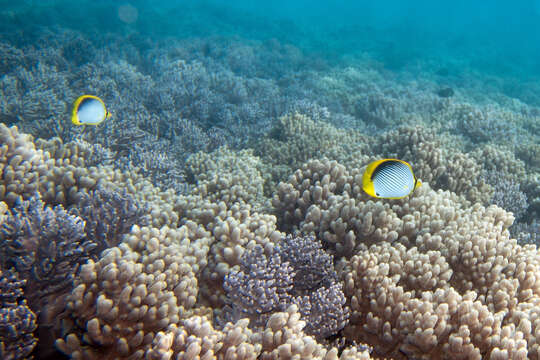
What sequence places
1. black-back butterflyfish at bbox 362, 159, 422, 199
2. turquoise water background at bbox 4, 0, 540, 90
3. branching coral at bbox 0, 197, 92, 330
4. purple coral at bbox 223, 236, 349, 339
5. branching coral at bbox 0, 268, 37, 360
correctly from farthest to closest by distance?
turquoise water background at bbox 4, 0, 540, 90 < black-back butterflyfish at bbox 362, 159, 422, 199 < purple coral at bbox 223, 236, 349, 339 < branching coral at bbox 0, 197, 92, 330 < branching coral at bbox 0, 268, 37, 360

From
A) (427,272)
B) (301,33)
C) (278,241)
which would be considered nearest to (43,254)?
(278,241)

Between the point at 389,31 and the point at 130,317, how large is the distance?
4726cm

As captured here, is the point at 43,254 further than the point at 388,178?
No

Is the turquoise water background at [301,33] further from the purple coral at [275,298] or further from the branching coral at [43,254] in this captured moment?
the purple coral at [275,298]

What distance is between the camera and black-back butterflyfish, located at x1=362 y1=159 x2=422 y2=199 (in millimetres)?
2807

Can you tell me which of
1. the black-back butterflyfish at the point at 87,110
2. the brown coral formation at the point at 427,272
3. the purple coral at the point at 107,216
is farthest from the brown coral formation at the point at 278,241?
the black-back butterflyfish at the point at 87,110

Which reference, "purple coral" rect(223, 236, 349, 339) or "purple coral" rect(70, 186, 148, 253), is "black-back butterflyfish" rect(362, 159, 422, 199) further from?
"purple coral" rect(70, 186, 148, 253)

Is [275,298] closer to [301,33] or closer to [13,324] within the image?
[13,324]

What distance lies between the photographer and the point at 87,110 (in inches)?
190

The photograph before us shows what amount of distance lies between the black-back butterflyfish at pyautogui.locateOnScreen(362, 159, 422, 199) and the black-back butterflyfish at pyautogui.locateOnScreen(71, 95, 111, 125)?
13.4ft

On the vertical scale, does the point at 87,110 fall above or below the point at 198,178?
above

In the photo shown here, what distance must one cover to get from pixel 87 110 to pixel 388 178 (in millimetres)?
4370

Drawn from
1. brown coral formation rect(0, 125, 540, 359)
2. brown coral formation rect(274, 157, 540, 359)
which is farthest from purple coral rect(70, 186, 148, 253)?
brown coral formation rect(274, 157, 540, 359)

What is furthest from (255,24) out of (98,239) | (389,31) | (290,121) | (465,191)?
(98,239)
